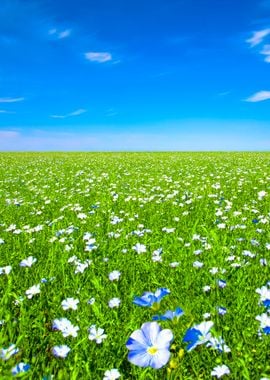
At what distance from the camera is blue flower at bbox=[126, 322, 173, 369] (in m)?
1.11

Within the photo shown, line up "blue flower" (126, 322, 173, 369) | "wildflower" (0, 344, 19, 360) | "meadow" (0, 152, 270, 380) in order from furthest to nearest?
"meadow" (0, 152, 270, 380), "wildflower" (0, 344, 19, 360), "blue flower" (126, 322, 173, 369)

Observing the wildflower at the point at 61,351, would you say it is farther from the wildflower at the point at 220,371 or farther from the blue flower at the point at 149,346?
the blue flower at the point at 149,346

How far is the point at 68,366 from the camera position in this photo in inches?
86.0

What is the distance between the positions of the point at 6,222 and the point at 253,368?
5240 mm

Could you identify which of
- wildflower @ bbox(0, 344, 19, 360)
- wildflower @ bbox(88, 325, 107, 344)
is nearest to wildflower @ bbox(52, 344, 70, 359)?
wildflower @ bbox(88, 325, 107, 344)

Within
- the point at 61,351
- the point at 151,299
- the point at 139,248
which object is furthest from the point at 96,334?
the point at 139,248

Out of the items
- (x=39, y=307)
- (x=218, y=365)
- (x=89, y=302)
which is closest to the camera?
(x=218, y=365)

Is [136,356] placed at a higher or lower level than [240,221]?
higher

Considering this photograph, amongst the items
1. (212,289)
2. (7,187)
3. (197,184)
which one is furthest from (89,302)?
(7,187)

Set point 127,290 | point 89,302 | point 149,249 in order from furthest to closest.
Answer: point 149,249 → point 127,290 → point 89,302

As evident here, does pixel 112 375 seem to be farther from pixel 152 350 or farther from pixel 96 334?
pixel 152 350

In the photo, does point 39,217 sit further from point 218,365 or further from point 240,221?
point 218,365

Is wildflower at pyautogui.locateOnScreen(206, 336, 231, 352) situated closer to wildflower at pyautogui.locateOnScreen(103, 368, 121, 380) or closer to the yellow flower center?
wildflower at pyautogui.locateOnScreen(103, 368, 121, 380)

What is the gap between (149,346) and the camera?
3.89 feet
